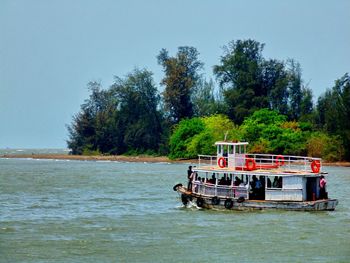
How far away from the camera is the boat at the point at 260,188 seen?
41531mm

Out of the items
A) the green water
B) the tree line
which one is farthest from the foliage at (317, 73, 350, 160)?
the green water

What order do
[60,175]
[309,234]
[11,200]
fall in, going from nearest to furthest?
[309,234] → [11,200] → [60,175]

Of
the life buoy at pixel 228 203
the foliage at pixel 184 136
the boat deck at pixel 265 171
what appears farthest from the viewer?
the foliage at pixel 184 136

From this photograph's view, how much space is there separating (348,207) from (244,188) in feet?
21.3

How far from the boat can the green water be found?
0.54 metres

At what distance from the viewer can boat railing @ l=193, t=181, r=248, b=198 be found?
140ft

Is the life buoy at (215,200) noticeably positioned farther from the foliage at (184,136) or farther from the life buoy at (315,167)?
the foliage at (184,136)

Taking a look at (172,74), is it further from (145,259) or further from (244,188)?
(145,259)

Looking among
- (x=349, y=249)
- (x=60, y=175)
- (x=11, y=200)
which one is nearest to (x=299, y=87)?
(x=60, y=175)

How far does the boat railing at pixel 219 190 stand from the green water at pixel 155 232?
1.10 meters

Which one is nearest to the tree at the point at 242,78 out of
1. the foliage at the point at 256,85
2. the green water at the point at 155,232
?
the foliage at the point at 256,85

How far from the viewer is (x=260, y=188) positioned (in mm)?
42719

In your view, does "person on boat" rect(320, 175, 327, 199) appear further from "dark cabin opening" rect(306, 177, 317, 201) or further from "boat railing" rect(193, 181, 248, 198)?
"boat railing" rect(193, 181, 248, 198)

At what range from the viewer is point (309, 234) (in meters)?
35.0
